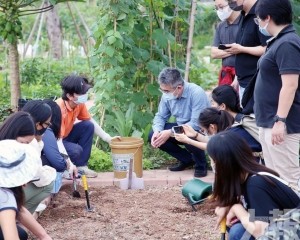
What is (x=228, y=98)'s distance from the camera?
4.43 m

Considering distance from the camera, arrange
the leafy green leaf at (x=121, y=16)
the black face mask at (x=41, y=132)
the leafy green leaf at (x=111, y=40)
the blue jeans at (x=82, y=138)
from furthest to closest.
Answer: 1. the leafy green leaf at (x=121, y=16)
2. the leafy green leaf at (x=111, y=40)
3. the blue jeans at (x=82, y=138)
4. the black face mask at (x=41, y=132)

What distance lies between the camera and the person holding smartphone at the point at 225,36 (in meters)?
4.88

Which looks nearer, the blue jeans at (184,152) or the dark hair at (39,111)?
the dark hair at (39,111)

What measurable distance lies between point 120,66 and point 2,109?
1.41 meters

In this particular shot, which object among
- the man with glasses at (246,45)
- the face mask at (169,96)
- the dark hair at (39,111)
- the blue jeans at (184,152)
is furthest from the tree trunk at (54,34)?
the dark hair at (39,111)

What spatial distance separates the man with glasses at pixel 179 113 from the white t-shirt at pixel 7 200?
2.39 meters

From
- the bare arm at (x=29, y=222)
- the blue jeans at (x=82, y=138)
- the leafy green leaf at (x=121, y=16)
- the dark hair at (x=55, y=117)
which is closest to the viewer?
the bare arm at (x=29, y=222)

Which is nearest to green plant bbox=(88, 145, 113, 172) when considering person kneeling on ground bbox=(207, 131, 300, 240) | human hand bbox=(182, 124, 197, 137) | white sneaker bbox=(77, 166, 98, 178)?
white sneaker bbox=(77, 166, 98, 178)

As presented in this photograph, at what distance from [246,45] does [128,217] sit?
1.56 m

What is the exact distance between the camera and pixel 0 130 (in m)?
3.44

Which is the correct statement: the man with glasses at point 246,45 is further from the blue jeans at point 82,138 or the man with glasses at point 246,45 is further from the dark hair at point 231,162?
the dark hair at point 231,162

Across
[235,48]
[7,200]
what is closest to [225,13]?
[235,48]

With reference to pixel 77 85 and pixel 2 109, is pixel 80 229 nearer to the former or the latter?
pixel 77 85

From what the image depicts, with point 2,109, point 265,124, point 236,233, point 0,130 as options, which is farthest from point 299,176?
point 2,109
